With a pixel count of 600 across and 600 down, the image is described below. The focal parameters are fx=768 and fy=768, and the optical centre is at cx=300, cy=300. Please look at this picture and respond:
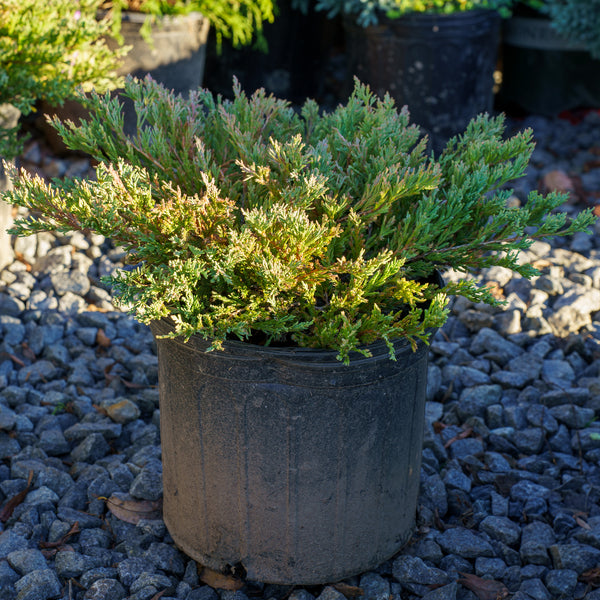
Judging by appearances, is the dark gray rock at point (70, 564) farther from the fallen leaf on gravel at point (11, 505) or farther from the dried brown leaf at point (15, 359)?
the dried brown leaf at point (15, 359)

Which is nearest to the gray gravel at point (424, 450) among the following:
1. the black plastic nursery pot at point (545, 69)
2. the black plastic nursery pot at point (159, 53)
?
the black plastic nursery pot at point (159, 53)

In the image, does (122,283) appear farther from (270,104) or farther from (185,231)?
(270,104)

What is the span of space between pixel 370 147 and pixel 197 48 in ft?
9.30

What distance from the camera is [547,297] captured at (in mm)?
3232

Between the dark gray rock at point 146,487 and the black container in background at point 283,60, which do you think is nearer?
the dark gray rock at point 146,487

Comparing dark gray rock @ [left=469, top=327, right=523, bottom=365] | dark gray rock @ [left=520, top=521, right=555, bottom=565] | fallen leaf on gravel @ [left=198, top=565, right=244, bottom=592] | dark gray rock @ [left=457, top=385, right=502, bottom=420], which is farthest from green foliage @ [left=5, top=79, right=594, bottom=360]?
dark gray rock @ [left=469, top=327, right=523, bottom=365]

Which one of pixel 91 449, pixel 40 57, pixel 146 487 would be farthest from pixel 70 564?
pixel 40 57

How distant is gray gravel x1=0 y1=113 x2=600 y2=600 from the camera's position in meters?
1.95

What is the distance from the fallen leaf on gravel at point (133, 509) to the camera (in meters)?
2.14

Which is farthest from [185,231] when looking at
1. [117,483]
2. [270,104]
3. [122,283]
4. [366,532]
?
[117,483]

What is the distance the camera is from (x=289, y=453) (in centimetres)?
173

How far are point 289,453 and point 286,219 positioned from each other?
556 mm

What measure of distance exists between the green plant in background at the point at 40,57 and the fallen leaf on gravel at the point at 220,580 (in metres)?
1.73

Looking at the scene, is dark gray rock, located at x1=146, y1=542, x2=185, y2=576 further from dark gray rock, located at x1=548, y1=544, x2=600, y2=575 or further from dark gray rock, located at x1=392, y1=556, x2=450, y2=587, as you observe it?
dark gray rock, located at x1=548, y1=544, x2=600, y2=575
